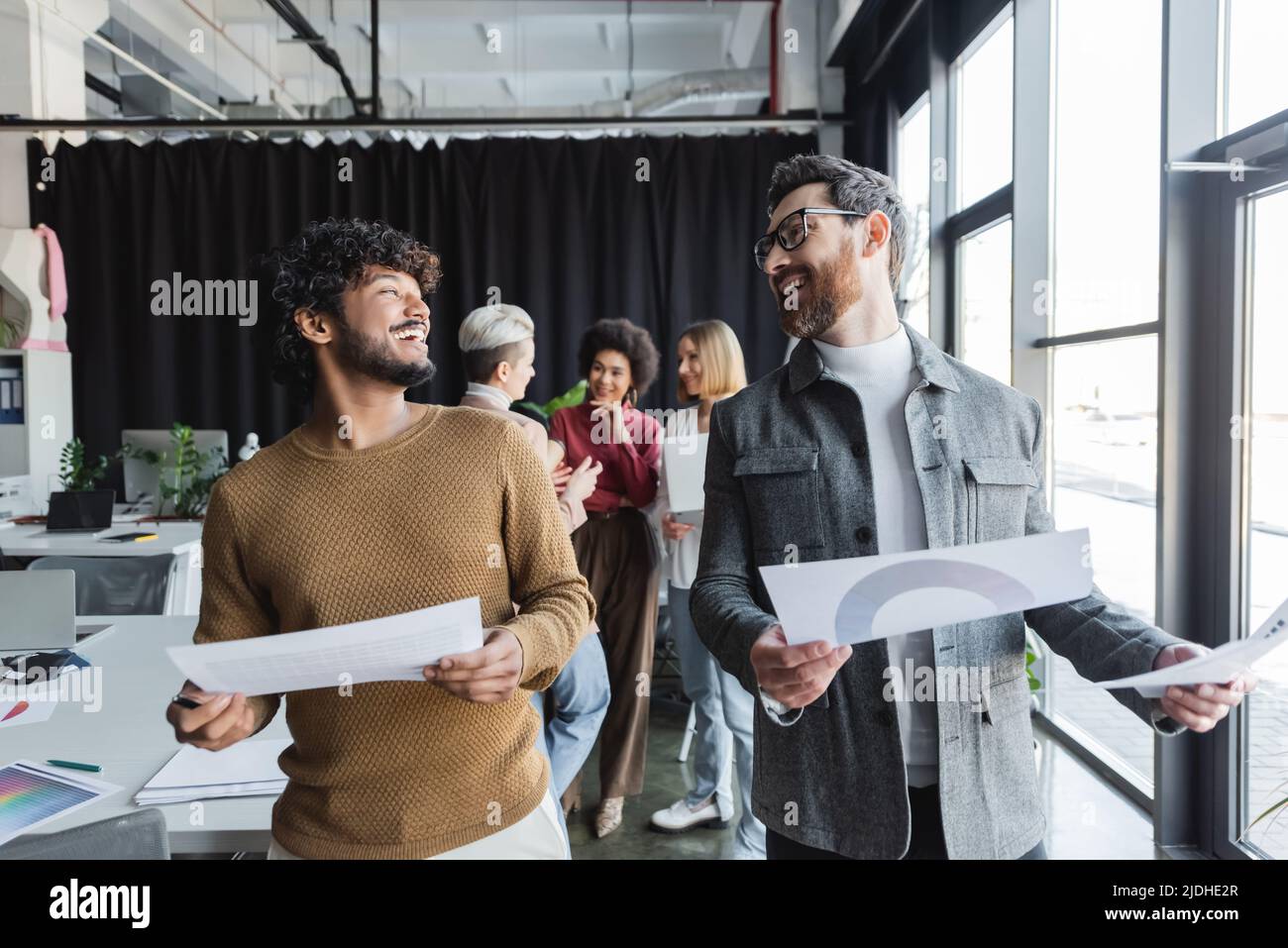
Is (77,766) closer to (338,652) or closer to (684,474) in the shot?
(338,652)

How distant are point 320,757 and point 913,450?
0.89m

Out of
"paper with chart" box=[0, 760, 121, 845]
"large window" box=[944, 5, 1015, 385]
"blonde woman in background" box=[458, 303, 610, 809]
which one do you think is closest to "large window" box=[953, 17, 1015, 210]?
"large window" box=[944, 5, 1015, 385]

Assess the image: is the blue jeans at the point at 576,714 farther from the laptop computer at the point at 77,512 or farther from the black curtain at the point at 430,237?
the black curtain at the point at 430,237

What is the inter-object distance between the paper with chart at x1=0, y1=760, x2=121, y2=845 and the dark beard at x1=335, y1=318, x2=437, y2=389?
84cm

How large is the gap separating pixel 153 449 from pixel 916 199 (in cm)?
424

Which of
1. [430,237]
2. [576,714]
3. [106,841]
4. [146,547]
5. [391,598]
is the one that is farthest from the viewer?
[430,237]

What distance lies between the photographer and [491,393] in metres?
2.56

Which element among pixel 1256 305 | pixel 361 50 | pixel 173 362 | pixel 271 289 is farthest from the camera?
pixel 361 50

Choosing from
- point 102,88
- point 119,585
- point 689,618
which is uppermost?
point 102,88

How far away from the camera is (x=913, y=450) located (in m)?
1.21

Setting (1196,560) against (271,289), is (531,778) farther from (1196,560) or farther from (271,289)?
(1196,560)

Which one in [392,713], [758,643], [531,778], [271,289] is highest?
[271,289]

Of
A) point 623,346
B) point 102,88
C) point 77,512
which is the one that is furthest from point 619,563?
point 102,88
